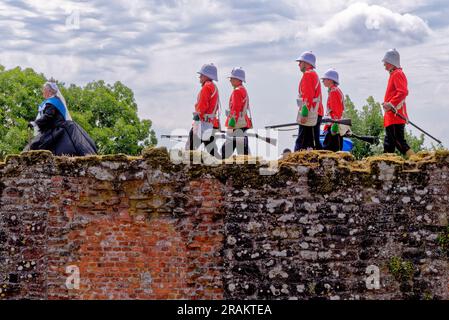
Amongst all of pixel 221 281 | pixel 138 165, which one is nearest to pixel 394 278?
pixel 221 281

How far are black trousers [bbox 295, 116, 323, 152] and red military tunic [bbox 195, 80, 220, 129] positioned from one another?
1.73m

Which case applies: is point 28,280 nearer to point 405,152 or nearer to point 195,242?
point 195,242

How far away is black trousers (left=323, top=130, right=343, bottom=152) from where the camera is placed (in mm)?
14922

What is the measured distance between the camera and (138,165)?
38.9 ft

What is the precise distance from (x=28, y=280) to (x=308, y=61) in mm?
5453

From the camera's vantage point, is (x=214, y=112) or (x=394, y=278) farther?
(x=214, y=112)

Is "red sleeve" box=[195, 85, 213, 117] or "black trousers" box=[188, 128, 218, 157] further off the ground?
"red sleeve" box=[195, 85, 213, 117]

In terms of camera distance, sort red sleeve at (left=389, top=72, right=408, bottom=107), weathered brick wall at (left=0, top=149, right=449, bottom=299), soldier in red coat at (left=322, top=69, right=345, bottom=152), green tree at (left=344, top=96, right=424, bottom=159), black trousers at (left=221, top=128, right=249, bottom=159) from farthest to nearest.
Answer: green tree at (left=344, top=96, right=424, bottom=159), black trousers at (left=221, top=128, right=249, bottom=159), soldier in red coat at (left=322, top=69, right=345, bottom=152), red sleeve at (left=389, top=72, right=408, bottom=107), weathered brick wall at (left=0, top=149, right=449, bottom=299)

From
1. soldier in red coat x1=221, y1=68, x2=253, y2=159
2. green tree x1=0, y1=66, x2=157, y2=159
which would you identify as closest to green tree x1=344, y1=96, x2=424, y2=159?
green tree x1=0, y1=66, x2=157, y2=159

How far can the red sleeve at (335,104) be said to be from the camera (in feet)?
48.9

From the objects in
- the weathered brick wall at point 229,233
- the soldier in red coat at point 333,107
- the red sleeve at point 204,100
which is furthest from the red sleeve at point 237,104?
the weathered brick wall at point 229,233

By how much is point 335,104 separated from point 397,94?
60.9 inches

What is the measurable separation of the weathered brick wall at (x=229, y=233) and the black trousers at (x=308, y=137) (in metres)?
2.20

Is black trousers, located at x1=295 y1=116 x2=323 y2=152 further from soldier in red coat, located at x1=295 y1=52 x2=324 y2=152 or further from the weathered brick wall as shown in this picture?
the weathered brick wall
